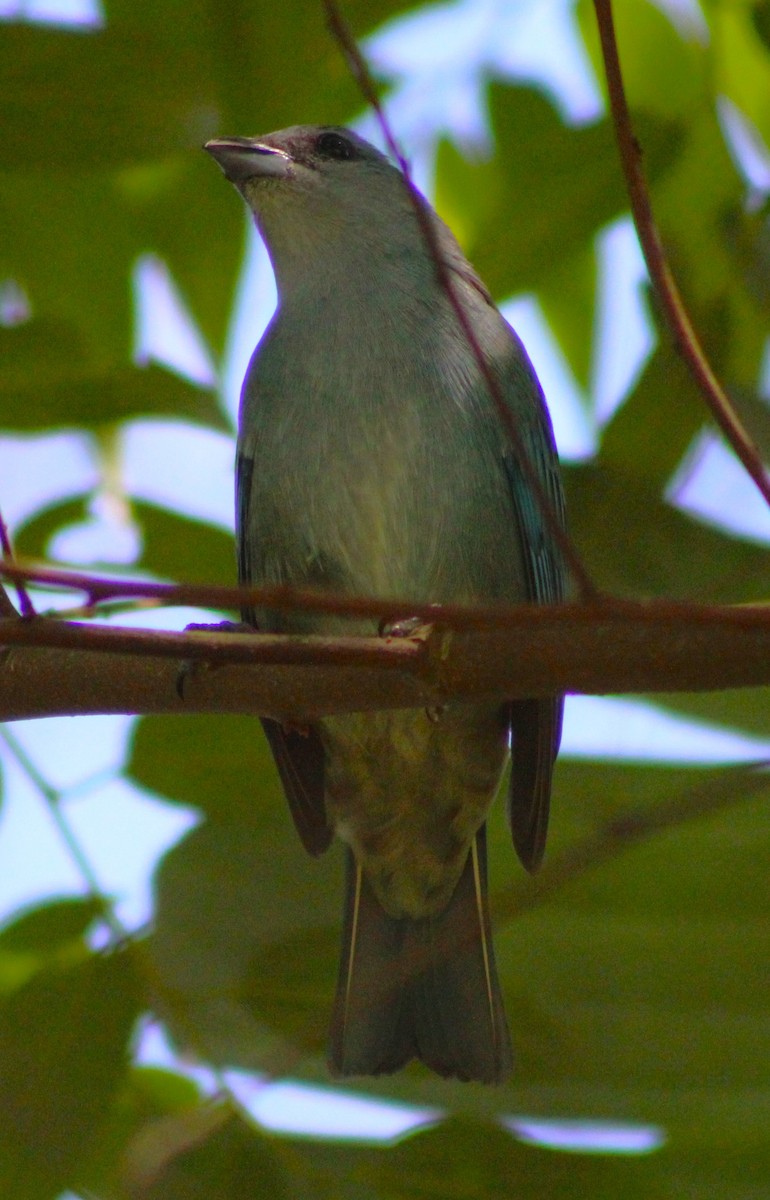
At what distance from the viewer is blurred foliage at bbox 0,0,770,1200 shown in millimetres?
3090

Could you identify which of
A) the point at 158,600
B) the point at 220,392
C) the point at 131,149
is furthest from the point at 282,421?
the point at 158,600

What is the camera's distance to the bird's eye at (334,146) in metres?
4.64

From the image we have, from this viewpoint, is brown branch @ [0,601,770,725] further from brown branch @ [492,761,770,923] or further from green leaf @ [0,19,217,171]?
green leaf @ [0,19,217,171]

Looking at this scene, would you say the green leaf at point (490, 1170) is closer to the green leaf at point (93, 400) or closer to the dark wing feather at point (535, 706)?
the dark wing feather at point (535, 706)

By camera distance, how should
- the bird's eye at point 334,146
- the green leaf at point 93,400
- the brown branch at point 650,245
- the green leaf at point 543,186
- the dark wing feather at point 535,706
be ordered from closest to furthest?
the brown branch at point 650,245
the dark wing feather at point 535,706
the green leaf at point 93,400
the green leaf at point 543,186
the bird's eye at point 334,146

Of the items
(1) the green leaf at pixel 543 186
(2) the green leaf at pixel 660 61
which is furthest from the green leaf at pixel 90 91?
(2) the green leaf at pixel 660 61

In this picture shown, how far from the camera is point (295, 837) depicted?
374 centimetres

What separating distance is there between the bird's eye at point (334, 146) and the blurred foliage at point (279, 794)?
0.48ft

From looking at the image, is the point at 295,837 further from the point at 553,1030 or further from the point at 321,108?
the point at 321,108

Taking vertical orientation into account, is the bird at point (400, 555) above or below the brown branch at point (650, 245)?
below

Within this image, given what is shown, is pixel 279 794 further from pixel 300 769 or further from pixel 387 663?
pixel 387 663

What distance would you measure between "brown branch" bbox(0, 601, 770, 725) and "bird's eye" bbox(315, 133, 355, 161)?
244 cm

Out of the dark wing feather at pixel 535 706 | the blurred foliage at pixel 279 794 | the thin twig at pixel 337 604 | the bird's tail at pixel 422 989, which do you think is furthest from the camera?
the dark wing feather at pixel 535 706

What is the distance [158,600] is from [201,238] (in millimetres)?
3017
